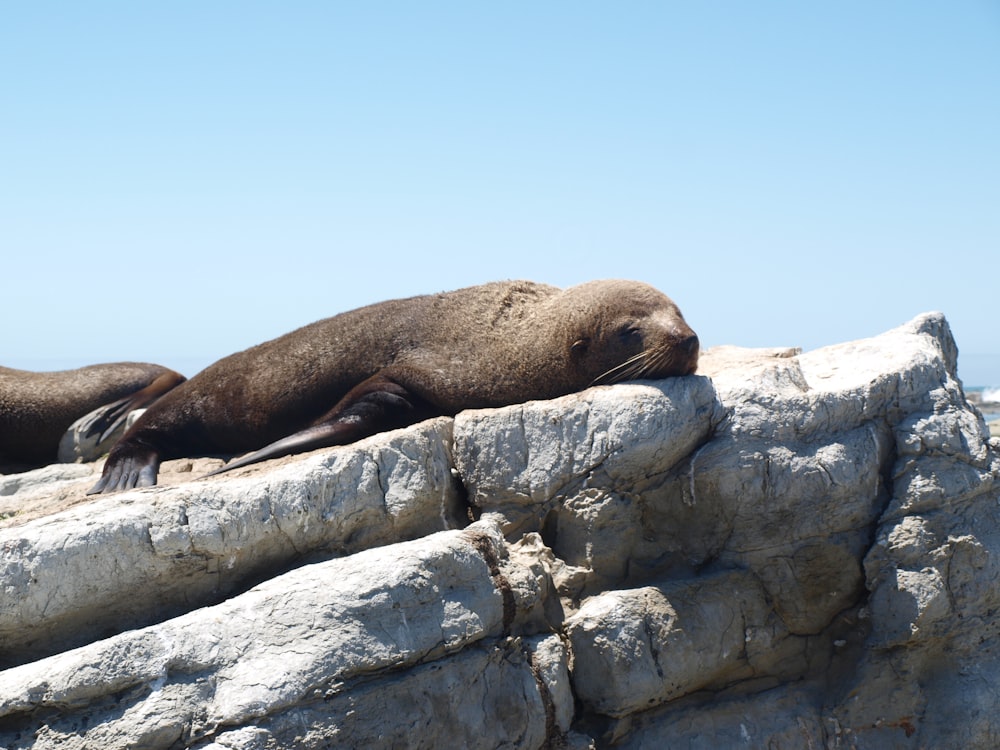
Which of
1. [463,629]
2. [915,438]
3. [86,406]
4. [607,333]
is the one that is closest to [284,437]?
[607,333]

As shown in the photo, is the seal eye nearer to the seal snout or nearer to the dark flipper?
the seal snout

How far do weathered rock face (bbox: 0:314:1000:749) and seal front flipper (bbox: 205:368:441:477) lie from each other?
327 millimetres

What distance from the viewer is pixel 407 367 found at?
9102 millimetres

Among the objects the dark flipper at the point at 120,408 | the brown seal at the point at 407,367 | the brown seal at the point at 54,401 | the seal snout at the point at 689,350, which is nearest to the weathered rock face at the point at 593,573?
the seal snout at the point at 689,350

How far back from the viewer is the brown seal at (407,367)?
8703mm

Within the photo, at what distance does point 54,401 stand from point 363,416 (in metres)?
5.53

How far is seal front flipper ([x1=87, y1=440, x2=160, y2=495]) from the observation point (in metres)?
8.82

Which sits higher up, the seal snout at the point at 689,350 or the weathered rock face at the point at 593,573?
the seal snout at the point at 689,350

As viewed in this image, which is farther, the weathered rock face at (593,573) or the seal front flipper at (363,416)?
the seal front flipper at (363,416)

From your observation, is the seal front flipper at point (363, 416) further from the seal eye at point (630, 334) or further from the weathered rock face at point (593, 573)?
the seal eye at point (630, 334)

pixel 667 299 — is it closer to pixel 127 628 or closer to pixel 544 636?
pixel 544 636

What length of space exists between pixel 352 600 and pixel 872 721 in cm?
363

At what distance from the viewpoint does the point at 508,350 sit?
9.06 metres

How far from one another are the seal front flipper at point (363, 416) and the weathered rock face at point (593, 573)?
0.33m
